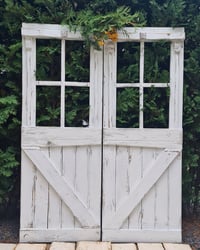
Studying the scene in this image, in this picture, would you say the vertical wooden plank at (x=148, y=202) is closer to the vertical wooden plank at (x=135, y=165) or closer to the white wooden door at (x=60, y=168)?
the vertical wooden plank at (x=135, y=165)

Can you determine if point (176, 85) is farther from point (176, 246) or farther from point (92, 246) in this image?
point (92, 246)

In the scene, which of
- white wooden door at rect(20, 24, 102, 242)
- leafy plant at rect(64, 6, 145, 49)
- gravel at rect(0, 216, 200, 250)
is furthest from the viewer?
gravel at rect(0, 216, 200, 250)

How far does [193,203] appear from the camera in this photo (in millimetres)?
3268

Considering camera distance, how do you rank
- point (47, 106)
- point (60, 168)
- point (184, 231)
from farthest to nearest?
point (184, 231) < point (47, 106) < point (60, 168)

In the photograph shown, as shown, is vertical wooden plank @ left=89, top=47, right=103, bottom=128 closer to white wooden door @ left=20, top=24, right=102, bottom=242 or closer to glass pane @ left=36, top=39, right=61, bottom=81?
white wooden door @ left=20, top=24, right=102, bottom=242

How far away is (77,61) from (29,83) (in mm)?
405

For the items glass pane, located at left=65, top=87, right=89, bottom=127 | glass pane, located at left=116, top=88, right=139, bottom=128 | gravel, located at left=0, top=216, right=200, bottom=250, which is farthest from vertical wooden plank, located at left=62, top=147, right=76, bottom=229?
gravel, located at left=0, top=216, right=200, bottom=250

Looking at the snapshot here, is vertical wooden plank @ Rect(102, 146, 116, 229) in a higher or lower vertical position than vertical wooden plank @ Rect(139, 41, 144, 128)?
lower

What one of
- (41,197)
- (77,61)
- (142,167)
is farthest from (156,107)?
(41,197)

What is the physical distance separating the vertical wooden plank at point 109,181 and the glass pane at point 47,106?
1.57 feet

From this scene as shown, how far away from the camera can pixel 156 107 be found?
283 centimetres

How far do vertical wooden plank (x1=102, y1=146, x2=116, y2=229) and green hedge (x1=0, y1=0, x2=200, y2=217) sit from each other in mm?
275

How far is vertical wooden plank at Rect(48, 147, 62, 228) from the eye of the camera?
2.75m

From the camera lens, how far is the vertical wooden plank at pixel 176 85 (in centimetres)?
274
